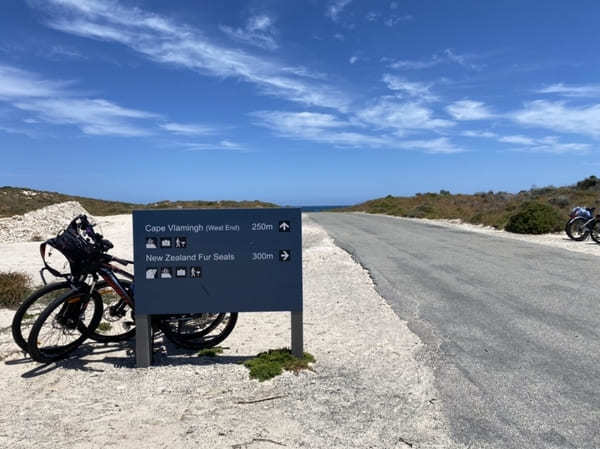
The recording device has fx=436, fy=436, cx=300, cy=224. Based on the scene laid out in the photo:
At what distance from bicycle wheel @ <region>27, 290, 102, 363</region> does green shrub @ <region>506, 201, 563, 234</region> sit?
17303 millimetres

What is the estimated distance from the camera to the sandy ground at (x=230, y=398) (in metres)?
3.07

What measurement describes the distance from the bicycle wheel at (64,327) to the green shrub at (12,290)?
113 inches

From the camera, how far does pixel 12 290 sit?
22.6 feet

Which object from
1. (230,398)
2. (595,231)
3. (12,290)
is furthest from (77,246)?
(595,231)

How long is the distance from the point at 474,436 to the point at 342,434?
3.02 ft

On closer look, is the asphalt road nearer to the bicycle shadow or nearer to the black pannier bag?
the bicycle shadow

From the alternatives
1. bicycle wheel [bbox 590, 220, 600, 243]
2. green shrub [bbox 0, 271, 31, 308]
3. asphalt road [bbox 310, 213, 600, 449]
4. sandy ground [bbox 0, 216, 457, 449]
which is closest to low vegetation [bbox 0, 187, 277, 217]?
bicycle wheel [bbox 590, 220, 600, 243]

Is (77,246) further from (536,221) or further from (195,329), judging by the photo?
(536,221)

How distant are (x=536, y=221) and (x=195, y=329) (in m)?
16.6

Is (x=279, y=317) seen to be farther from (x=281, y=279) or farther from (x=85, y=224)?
(x=85, y=224)

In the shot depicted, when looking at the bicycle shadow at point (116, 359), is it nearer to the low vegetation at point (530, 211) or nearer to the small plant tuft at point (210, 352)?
the small plant tuft at point (210, 352)

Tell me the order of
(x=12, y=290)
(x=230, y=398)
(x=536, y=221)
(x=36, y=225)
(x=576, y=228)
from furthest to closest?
(x=36, y=225) → (x=536, y=221) → (x=576, y=228) → (x=12, y=290) → (x=230, y=398)

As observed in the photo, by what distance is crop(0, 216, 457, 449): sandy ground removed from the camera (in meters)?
3.07

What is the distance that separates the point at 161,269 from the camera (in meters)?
4.27
